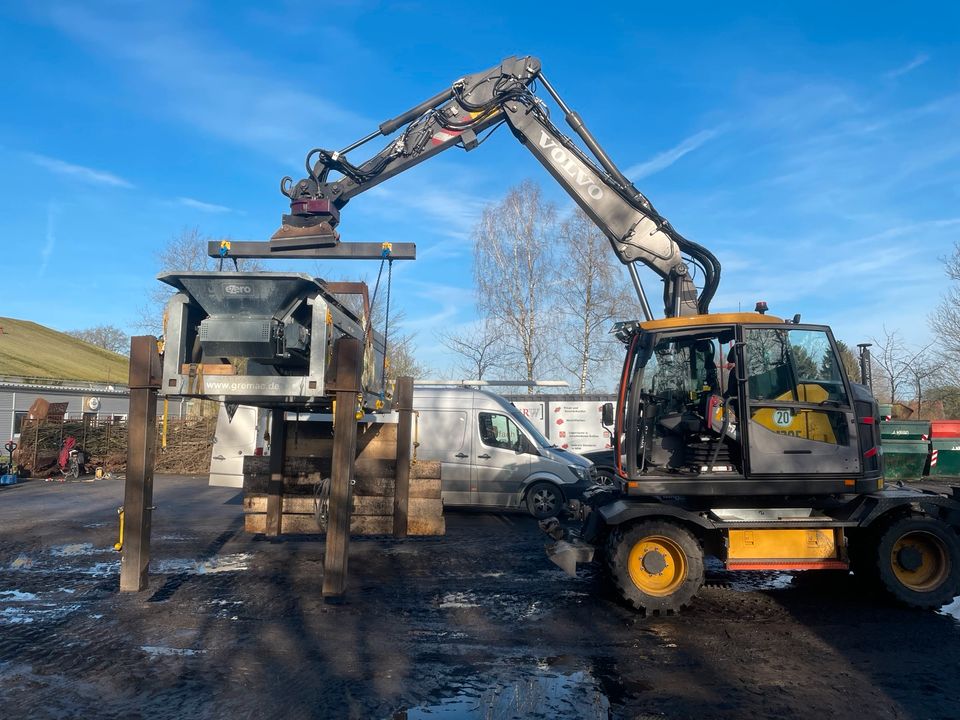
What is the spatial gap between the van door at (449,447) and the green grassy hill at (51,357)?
120ft

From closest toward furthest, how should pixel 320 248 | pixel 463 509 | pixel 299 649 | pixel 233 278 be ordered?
pixel 299 649 < pixel 233 278 < pixel 320 248 < pixel 463 509

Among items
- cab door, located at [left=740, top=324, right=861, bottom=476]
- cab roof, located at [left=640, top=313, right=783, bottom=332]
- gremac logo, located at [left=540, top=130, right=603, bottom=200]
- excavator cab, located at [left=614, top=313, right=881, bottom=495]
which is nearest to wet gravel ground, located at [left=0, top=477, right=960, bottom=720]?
excavator cab, located at [left=614, top=313, right=881, bottom=495]

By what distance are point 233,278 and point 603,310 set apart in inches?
960

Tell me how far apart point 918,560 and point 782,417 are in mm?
1981

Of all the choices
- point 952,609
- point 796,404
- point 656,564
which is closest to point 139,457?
point 656,564

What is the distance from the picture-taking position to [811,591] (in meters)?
7.57

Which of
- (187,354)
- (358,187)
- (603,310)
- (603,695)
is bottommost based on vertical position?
(603,695)

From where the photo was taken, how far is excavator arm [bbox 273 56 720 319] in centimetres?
899

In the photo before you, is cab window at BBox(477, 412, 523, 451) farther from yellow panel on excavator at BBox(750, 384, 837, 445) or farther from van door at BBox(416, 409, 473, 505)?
yellow panel on excavator at BBox(750, 384, 837, 445)

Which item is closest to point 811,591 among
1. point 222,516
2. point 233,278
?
point 233,278

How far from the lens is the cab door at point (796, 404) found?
6.80 m

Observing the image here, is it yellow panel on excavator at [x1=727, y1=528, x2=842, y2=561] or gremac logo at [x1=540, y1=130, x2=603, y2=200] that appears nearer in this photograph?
yellow panel on excavator at [x1=727, y1=528, x2=842, y2=561]

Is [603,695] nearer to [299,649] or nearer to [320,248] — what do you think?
[299,649]

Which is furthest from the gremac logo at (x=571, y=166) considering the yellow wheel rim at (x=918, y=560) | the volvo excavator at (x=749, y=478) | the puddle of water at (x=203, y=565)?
the puddle of water at (x=203, y=565)
